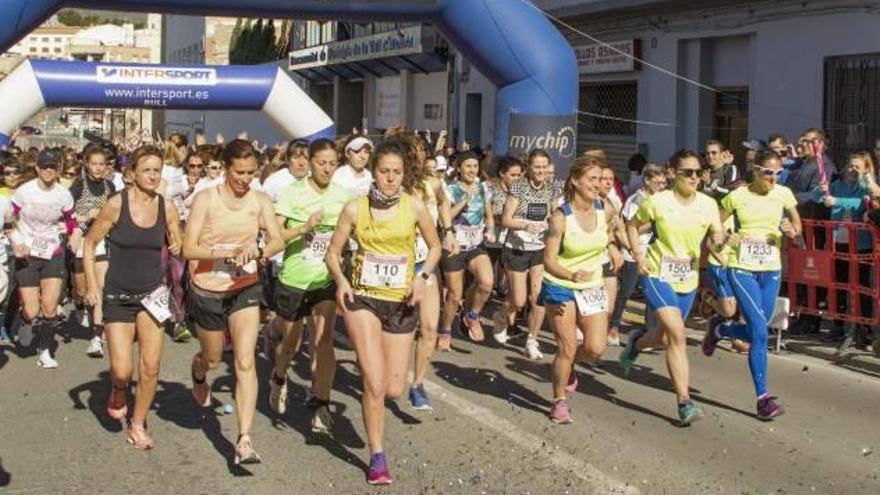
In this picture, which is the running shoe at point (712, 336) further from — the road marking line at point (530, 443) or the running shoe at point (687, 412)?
the road marking line at point (530, 443)

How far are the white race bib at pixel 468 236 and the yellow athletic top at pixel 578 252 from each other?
2.96m

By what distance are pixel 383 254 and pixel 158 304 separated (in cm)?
136

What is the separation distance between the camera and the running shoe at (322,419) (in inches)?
280

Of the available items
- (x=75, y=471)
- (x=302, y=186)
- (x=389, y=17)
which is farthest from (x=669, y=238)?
(x=389, y=17)

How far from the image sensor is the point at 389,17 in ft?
49.5

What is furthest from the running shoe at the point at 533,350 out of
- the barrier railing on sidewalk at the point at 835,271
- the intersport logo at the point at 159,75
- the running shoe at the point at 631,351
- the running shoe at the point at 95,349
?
the intersport logo at the point at 159,75

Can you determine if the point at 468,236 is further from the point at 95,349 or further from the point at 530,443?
the point at 530,443

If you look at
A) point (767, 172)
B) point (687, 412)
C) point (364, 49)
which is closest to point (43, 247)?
point (687, 412)

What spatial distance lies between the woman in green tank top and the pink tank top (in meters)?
1.89

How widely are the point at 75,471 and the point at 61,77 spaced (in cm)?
1250

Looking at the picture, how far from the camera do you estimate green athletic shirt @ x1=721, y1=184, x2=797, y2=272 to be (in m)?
8.15

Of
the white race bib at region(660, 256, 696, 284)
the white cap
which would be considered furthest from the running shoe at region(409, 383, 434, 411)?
the white cap

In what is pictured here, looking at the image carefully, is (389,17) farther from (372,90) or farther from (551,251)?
(372,90)

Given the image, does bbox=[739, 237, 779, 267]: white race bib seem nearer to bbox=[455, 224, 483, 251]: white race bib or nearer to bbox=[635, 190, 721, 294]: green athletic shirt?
bbox=[635, 190, 721, 294]: green athletic shirt
